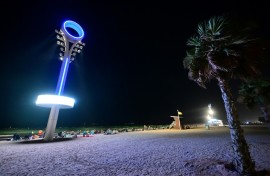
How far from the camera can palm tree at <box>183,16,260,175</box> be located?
8117 millimetres

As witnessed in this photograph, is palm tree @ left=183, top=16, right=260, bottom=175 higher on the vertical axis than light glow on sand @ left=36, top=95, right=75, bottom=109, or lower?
lower

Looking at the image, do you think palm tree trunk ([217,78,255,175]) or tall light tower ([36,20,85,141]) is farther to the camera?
tall light tower ([36,20,85,141])

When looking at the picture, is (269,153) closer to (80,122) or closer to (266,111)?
(266,111)

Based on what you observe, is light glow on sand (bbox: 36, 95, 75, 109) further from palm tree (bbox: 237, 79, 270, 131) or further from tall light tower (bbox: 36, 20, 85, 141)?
palm tree (bbox: 237, 79, 270, 131)

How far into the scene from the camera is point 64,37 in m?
28.9

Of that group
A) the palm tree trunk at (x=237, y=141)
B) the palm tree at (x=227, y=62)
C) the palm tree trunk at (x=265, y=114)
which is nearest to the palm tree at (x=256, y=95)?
the palm tree trunk at (x=265, y=114)

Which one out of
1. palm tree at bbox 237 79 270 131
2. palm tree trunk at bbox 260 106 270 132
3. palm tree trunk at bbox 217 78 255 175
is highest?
palm tree at bbox 237 79 270 131

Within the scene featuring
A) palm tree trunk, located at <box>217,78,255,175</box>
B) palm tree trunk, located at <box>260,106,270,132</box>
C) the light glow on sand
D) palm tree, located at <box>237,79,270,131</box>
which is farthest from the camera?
the light glow on sand

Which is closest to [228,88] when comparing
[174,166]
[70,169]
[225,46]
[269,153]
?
[225,46]

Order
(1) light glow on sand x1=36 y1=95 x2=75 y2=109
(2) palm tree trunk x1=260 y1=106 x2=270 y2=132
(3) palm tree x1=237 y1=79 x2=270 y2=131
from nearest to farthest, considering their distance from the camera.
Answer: (2) palm tree trunk x1=260 y1=106 x2=270 y2=132 → (3) palm tree x1=237 y1=79 x2=270 y2=131 → (1) light glow on sand x1=36 y1=95 x2=75 y2=109

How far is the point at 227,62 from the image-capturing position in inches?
323

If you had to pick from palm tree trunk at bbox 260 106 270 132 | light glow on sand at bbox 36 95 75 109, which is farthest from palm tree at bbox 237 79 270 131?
light glow on sand at bbox 36 95 75 109

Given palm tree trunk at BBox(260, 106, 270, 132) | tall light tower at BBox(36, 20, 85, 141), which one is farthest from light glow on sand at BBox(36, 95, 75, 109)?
palm tree trunk at BBox(260, 106, 270, 132)

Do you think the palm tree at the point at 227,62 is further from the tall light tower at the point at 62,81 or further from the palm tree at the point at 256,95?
the tall light tower at the point at 62,81
